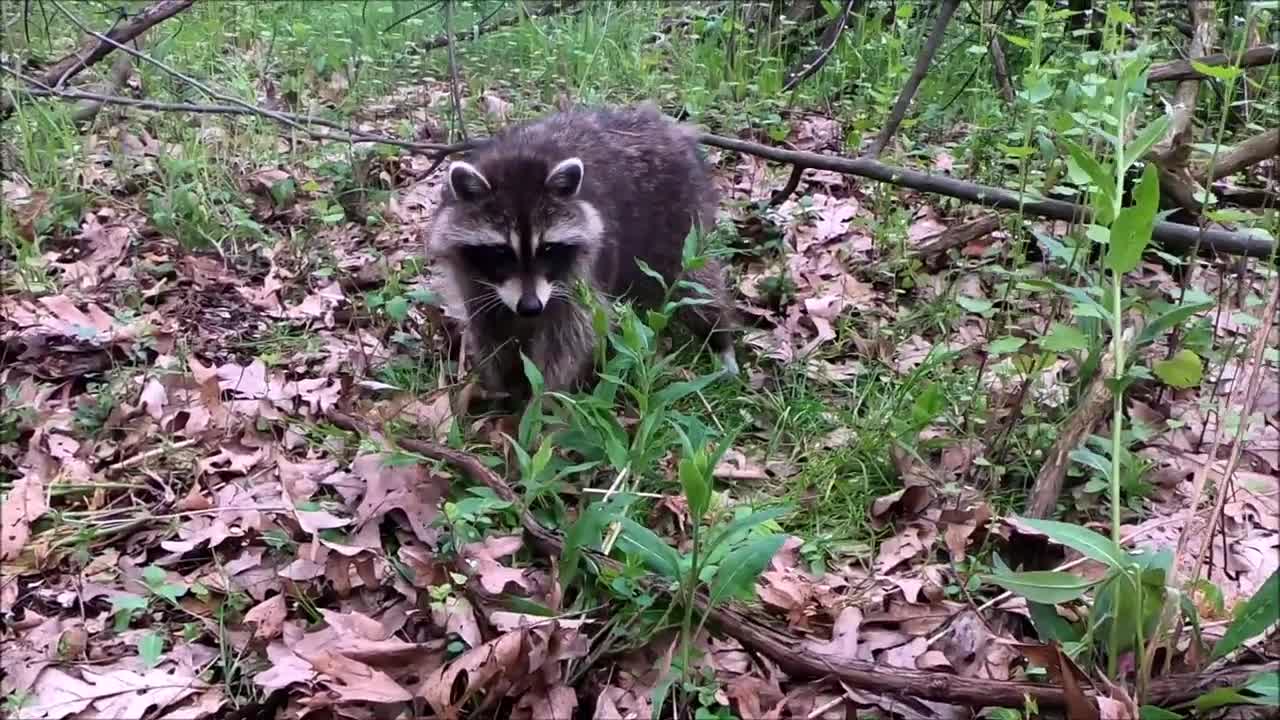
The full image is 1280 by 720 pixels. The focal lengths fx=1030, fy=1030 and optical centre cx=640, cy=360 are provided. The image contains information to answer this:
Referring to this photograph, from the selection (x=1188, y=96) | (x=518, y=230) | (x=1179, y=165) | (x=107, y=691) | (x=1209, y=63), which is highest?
(x=1209, y=63)

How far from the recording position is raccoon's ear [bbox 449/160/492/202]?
3.26 m

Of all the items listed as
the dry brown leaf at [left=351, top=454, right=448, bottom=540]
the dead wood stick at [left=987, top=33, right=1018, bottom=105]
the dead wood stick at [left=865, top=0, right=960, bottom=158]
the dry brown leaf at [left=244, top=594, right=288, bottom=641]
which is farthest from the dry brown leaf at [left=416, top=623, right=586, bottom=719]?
the dead wood stick at [left=987, top=33, right=1018, bottom=105]

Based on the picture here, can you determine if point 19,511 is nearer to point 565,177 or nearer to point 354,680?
point 354,680

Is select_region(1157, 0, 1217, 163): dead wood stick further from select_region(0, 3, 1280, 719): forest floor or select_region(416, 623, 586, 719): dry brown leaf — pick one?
select_region(416, 623, 586, 719): dry brown leaf

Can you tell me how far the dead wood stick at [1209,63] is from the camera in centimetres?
329

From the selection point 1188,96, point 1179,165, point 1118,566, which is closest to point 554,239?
point 1118,566

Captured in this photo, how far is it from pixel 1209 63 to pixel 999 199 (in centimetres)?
74

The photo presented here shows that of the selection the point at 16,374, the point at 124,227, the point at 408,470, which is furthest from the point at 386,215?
the point at 408,470

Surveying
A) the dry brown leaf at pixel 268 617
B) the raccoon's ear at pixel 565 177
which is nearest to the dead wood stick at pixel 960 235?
the raccoon's ear at pixel 565 177

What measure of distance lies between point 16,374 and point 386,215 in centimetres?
171

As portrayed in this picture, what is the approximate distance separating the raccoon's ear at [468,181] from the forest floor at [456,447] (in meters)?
0.56

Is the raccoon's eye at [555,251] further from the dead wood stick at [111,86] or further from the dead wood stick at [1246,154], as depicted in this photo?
the dead wood stick at [111,86]

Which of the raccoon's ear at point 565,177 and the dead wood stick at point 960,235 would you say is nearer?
the raccoon's ear at point 565,177

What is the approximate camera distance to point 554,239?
329 cm
